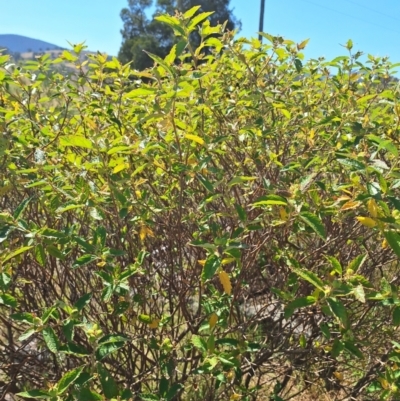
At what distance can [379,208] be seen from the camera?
1532mm

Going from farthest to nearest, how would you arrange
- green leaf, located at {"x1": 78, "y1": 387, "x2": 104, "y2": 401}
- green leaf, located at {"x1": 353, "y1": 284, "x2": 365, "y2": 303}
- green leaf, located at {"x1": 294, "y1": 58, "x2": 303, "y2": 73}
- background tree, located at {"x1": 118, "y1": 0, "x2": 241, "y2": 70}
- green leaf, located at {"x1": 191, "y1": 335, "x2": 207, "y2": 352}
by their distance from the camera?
background tree, located at {"x1": 118, "y1": 0, "x2": 241, "y2": 70} < green leaf, located at {"x1": 294, "y1": 58, "x2": 303, "y2": 73} < green leaf, located at {"x1": 191, "y1": 335, "x2": 207, "y2": 352} < green leaf, located at {"x1": 78, "y1": 387, "x2": 104, "y2": 401} < green leaf, located at {"x1": 353, "y1": 284, "x2": 365, "y2": 303}

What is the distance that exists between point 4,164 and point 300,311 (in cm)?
129

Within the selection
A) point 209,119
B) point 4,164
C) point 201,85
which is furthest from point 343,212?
point 4,164

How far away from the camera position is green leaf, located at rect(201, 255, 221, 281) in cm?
149

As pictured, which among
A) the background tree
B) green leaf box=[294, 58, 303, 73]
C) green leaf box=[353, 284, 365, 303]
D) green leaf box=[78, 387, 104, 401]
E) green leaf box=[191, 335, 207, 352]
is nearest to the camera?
green leaf box=[353, 284, 365, 303]

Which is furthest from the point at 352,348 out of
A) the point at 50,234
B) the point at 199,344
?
the point at 50,234

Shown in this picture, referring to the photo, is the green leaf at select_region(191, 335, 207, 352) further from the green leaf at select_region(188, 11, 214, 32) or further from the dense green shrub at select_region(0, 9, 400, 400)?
the green leaf at select_region(188, 11, 214, 32)

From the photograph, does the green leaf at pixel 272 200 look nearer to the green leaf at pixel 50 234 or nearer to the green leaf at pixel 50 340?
the green leaf at pixel 50 234

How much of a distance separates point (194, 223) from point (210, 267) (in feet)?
2.52

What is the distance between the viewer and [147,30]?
138 ft

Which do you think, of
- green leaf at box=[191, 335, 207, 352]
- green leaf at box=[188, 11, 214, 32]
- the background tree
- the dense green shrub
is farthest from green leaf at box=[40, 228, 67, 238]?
the background tree

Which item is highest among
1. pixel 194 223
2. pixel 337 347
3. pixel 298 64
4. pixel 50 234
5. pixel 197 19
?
pixel 298 64

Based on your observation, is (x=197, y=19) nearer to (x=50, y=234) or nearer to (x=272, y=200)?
(x=272, y=200)

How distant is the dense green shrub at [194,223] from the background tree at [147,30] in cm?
3334
